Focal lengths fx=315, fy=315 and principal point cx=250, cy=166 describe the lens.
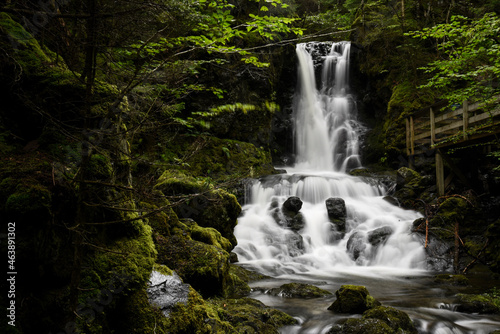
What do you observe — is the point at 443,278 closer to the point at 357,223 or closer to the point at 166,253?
the point at 357,223

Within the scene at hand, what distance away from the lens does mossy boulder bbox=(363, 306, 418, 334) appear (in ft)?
14.2

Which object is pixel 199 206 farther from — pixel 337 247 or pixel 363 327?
pixel 337 247

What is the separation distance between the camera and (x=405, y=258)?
360 inches

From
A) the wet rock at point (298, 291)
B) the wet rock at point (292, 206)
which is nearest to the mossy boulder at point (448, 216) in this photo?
the wet rock at point (292, 206)

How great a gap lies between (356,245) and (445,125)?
6280 millimetres

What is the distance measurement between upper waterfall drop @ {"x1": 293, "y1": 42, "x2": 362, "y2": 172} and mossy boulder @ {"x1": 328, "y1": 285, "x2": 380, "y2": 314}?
13.8 meters

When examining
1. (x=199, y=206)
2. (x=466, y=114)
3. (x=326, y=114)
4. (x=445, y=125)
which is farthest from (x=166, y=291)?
(x=326, y=114)

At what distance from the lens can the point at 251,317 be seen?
424cm

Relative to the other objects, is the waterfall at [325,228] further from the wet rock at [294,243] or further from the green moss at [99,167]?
the green moss at [99,167]

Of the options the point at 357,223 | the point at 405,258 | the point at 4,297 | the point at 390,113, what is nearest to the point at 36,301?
the point at 4,297

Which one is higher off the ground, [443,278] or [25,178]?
[25,178]

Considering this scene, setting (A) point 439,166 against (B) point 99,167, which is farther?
(A) point 439,166

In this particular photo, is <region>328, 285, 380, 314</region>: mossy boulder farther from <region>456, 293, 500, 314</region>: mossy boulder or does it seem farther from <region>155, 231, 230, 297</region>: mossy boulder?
<region>155, 231, 230, 297</region>: mossy boulder

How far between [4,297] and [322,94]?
21.3 m
